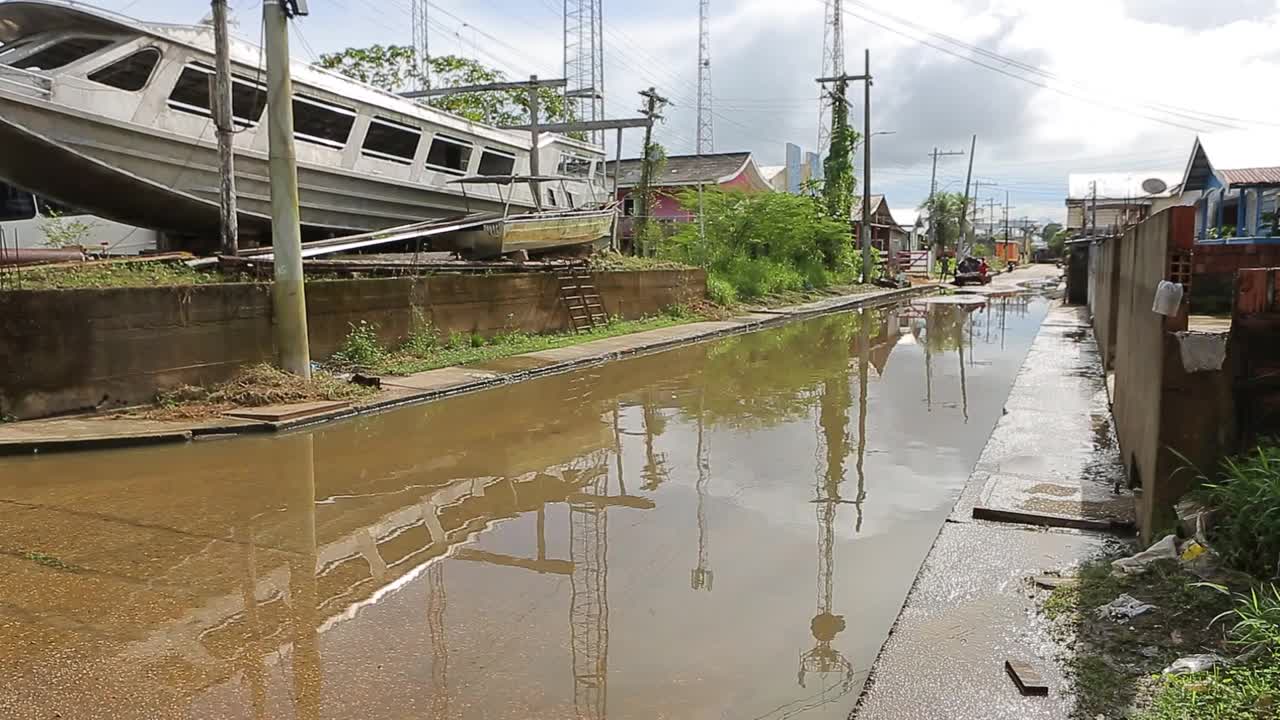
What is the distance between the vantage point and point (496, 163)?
20.2 meters

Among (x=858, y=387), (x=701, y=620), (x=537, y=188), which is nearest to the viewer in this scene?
(x=701, y=620)

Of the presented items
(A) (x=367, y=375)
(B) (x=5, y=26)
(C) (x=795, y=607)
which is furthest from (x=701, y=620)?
(B) (x=5, y=26)

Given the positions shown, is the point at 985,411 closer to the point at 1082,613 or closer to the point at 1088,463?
the point at 1088,463

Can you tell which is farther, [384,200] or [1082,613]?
[384,200]

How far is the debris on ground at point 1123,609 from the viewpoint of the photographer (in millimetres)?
4160

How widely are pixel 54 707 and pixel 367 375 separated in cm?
825

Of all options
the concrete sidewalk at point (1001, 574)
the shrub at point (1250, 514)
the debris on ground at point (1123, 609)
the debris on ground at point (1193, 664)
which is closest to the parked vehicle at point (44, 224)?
the concrete sidewalk at point (1001, 574)

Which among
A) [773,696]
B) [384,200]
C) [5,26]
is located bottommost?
[773,696]

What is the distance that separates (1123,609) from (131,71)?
13.5 metres

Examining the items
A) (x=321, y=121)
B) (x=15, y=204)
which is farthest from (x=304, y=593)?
(x=15, y=204)

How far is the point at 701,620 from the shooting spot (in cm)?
465

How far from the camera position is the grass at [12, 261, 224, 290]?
31.6 feet

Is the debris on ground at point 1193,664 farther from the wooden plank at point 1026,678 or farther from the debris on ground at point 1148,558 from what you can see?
the debris on ground at point 1148,558

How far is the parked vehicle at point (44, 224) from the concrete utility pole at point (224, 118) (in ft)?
9.83
